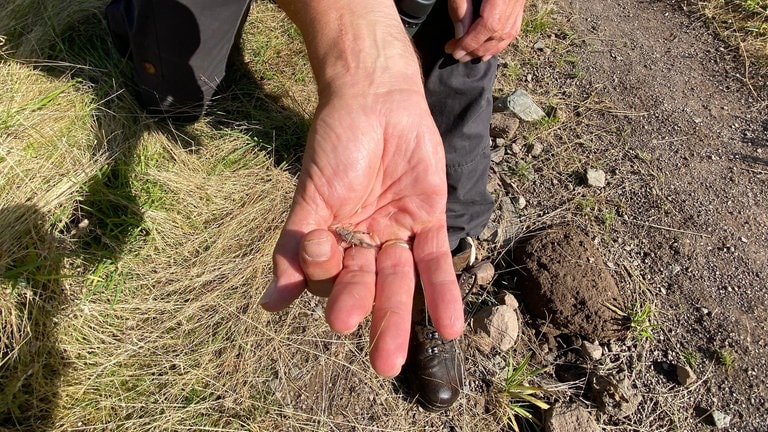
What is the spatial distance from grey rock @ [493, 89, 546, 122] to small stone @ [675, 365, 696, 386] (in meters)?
1.54

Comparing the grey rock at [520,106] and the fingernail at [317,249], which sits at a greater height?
the fingernail at [317,249]

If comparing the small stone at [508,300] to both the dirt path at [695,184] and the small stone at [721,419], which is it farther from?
the small stone at [721,419]

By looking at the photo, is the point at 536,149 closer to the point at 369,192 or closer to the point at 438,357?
the point at 438,357

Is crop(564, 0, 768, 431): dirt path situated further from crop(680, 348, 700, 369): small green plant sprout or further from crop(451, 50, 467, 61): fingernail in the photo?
crop(451, 50, 467, 61): fingernail

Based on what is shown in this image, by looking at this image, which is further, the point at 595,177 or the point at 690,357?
the point at 595,177

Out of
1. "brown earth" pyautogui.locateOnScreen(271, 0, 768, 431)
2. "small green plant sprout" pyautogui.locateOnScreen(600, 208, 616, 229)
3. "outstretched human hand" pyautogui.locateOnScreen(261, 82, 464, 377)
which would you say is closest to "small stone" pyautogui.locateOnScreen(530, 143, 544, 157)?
"brown earth" pyautogui.locateOnScreen(271, 0, 768, 431)

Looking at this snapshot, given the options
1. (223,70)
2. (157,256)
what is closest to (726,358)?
(157,256)

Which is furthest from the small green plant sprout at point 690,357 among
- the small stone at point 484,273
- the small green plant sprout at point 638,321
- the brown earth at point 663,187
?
the small stone at point 484,273

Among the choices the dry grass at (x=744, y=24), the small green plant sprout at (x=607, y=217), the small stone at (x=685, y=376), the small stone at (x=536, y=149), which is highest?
the dry grass at (x=744, y=24)

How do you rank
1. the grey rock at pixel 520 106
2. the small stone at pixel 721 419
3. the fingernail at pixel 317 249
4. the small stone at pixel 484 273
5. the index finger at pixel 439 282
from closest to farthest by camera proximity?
the fingernail at pixel 317 249 → the index finger at pixel 439 282 → the small stone at pixel 721 419 → the small stone at pixel 484 273 → the grey rock at pixel 520 106

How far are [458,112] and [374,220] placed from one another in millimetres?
950

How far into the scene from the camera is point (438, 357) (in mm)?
2406

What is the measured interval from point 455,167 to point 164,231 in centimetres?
135

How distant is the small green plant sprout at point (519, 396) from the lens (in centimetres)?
226
